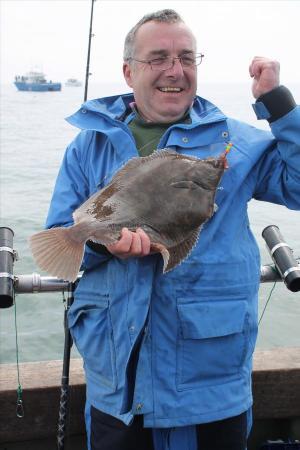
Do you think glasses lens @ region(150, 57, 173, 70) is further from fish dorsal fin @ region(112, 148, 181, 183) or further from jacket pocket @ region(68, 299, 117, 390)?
jacket pocket @ region(68, 299, 117, 390)

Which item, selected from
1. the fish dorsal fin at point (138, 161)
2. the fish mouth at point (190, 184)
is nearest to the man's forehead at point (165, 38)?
the fish dorsal fin at point (138, 161)

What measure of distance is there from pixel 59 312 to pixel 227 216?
6527mm

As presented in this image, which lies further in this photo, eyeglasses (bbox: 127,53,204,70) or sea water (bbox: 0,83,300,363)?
sea water (bbox: 0,83,300,363)

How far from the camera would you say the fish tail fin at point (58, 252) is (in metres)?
2.37

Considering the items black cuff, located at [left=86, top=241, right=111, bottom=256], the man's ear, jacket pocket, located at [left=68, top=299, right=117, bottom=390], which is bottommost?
jacket pocket, located at [left=68, top=299, right=117, bottom=390]

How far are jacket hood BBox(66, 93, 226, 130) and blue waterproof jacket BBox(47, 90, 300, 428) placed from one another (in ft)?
0.07

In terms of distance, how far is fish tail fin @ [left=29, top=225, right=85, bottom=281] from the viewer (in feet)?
7.79

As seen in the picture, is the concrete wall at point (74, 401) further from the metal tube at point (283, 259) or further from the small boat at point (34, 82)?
the small boat at point (34, 82)

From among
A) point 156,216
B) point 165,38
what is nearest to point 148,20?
point 165,38

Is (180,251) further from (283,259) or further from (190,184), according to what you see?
(283,259)

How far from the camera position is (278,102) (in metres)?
2.54

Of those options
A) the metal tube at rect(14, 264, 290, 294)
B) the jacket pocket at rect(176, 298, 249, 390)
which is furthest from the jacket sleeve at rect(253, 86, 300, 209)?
the metal tube at rect(14, 264, 290, 294)

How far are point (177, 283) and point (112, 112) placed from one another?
3.67 feet

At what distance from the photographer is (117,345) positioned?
254 cm
